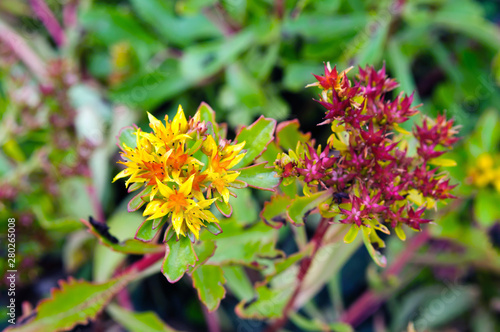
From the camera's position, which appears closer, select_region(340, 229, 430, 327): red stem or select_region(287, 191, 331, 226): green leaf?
select_region(287, 191, 331, 226): green leaf

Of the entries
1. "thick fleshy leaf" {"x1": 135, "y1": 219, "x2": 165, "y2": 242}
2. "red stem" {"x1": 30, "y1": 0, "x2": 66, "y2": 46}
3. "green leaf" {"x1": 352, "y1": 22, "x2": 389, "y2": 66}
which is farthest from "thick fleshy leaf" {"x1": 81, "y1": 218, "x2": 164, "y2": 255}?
"red stem" {"x1": 30, "y1": 0, "x2": 66, "y2": 46}

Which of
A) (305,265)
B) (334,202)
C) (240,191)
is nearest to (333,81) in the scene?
(334,202)

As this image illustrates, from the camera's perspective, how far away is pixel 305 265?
0.95 m

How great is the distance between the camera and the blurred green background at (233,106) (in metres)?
1.57

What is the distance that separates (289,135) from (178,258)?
1.20ft

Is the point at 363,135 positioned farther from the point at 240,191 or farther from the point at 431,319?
the point at 431,319

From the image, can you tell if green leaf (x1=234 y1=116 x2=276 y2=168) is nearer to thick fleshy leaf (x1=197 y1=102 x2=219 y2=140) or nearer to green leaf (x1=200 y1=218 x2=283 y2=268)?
thick fleshy leaf (x1=197 y1=102 x2=219 y2=140)

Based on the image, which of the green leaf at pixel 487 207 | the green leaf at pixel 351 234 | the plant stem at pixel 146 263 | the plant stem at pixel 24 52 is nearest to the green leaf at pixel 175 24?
the plant stem at pixel 24 52

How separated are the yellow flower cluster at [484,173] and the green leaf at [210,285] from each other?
1.14 metres

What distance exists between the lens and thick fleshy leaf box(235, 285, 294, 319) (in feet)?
3.38

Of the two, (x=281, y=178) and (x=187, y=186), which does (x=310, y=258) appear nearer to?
(x=281, y=178)

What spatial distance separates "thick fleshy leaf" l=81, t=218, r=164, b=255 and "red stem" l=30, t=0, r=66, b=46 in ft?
4.84

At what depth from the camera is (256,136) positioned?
0.82 m

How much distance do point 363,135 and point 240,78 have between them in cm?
103
